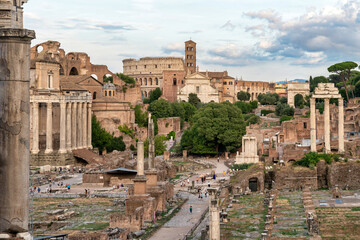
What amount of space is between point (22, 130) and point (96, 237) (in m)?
14.7

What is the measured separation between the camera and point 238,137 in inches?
2879

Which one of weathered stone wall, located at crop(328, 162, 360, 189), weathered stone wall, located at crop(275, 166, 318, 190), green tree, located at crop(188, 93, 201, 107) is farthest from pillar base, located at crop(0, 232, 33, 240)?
green tree, located at crop(188, 93, 201, 107)

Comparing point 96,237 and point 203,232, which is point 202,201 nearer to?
point 203,232

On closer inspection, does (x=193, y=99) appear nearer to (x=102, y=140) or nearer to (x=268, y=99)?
(x=268, y=99)

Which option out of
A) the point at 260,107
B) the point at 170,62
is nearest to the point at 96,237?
the point at 260,107

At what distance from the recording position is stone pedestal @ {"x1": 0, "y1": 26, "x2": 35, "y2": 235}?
8.91 metres

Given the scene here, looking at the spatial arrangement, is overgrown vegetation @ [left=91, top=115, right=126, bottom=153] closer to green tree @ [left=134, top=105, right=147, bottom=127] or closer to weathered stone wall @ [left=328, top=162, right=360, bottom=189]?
green tree @ [left=134, top=105, right=147, bottom=127]

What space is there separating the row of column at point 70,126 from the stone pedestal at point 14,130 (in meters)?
56.6

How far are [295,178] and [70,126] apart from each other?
2942cm

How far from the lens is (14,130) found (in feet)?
29.6

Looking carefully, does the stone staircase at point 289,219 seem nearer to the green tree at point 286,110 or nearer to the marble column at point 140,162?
the marble column at point 140,162

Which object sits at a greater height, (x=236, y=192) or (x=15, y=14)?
(x=15, y=14)

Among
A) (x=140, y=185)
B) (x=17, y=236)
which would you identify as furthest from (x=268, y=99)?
(x=17, y=236)

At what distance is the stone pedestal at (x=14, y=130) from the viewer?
8.91m
